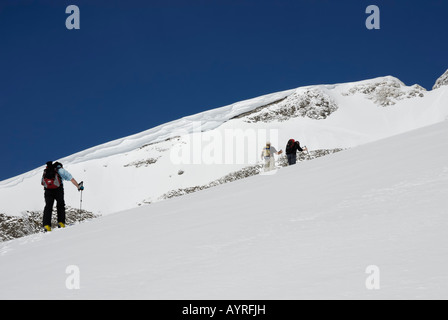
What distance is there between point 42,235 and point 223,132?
58.8 metres

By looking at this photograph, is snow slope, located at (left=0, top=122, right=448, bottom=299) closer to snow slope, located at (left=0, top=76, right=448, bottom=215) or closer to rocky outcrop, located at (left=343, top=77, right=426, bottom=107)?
snow slope, located at (left=0, top=76, right=448, bottom=215)

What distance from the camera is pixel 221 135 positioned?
68875mm

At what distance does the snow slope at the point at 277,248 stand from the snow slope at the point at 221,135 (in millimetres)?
44351

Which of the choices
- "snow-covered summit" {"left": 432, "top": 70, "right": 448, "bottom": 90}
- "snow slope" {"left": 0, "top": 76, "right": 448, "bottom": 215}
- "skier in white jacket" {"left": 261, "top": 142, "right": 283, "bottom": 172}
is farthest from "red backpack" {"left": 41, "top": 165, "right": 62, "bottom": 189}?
"snow-covered summit" {"left": 432, "top": 70, "right": 448, "bottom": 90}

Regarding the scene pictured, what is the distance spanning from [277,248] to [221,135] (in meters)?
63.9

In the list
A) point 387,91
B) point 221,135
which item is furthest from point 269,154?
point 387,91

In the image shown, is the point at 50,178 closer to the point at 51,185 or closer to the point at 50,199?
the point at 51,185

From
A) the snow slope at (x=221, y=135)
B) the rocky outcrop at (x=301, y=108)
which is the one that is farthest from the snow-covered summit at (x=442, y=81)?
the rocky outcrop at (x=301, y=108)

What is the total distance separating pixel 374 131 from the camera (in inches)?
2655

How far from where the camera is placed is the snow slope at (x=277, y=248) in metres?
3.81

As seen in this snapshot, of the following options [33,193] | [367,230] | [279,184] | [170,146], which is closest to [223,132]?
[170,146]

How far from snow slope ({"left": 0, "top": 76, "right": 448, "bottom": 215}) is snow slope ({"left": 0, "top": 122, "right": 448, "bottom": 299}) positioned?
146 ft

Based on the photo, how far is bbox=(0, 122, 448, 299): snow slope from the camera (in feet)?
12.5

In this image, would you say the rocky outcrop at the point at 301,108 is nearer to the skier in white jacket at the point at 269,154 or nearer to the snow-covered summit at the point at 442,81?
the snow-covered summit at the point at 442,81
